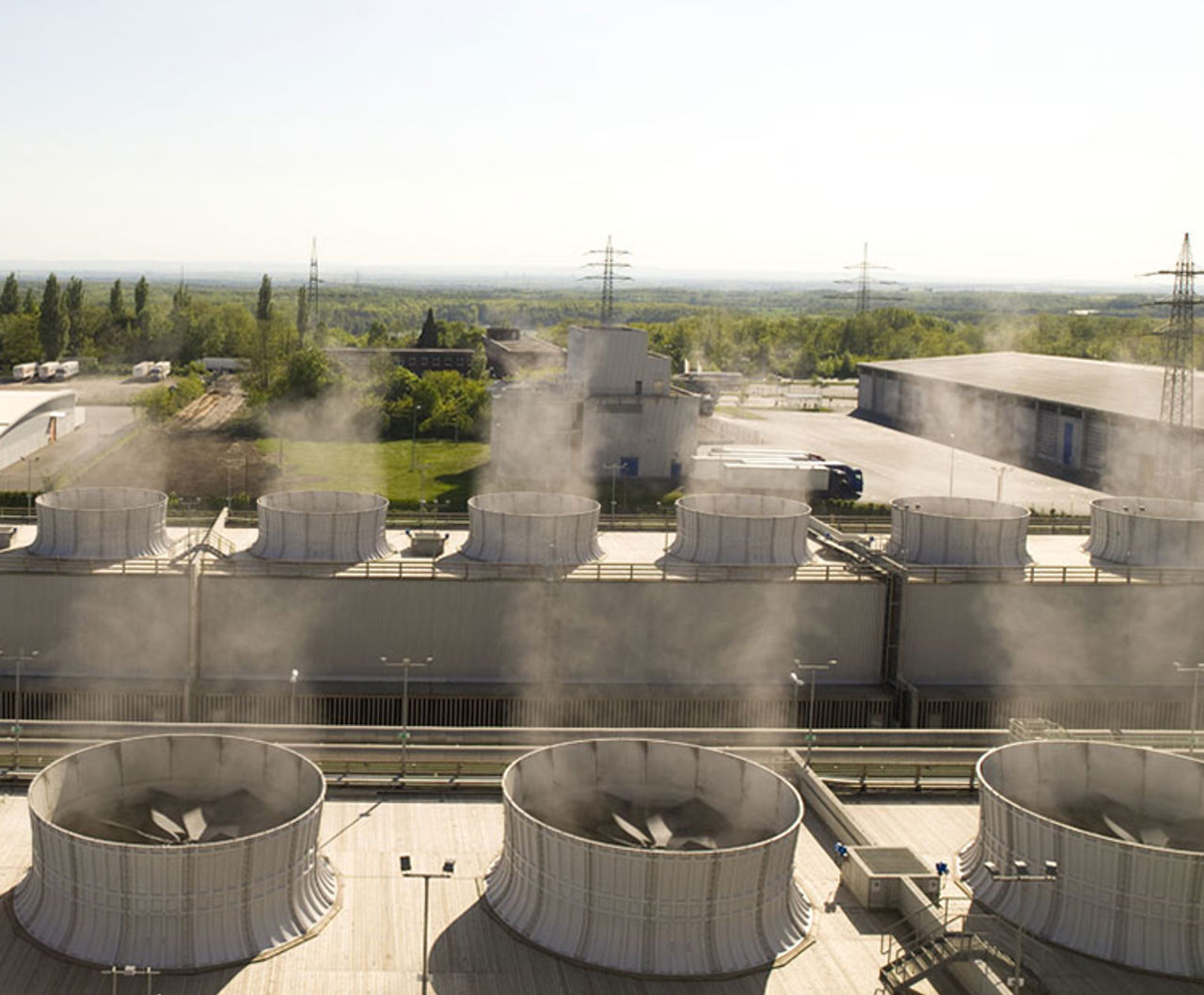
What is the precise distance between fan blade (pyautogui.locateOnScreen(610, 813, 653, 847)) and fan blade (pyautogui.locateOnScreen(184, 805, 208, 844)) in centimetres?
465

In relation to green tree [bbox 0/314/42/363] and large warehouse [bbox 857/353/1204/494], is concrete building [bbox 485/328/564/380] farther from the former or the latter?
green tree [bbox 0/314/42/363]

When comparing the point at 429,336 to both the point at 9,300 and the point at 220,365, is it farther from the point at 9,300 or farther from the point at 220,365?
the point at 9,300

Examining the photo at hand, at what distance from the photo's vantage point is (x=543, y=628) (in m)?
29.5

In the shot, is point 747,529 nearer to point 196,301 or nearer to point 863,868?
point 863,868

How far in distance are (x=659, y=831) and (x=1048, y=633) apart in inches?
→ 683

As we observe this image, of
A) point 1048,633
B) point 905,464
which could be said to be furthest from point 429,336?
point 1048,633

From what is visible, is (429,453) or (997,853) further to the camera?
(429,453)

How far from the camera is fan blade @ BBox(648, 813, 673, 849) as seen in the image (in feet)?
→ 52.0

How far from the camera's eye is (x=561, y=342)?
131000 mm

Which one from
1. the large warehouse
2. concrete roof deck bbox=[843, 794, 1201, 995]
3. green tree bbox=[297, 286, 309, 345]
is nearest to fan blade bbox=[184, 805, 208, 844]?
concrete roof deck bbox=[843, 794, 1201, 995]

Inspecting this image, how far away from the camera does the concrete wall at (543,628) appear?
28938 millimetres

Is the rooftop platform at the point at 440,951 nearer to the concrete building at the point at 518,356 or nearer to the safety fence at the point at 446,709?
the safety fence at the point at 446,709

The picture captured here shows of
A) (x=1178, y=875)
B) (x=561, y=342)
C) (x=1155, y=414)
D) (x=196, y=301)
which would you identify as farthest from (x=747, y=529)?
(x=196, y=301)

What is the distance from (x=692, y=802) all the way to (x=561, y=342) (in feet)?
379
